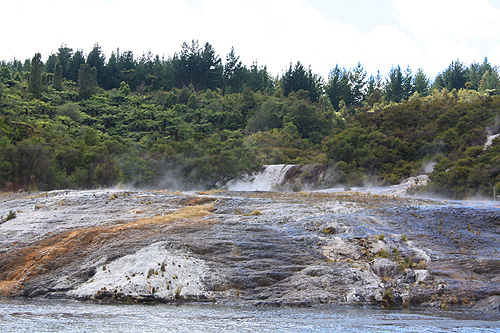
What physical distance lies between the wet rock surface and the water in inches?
35.0

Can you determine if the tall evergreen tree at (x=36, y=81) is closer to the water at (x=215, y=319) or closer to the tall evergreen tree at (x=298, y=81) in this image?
the tall evergreen tree at (x=298, y=81)

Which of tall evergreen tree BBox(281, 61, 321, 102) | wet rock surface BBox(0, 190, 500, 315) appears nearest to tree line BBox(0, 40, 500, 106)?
tall evergreen tree BBox(281, 61, 321, 102)

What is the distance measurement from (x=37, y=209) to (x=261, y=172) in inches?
1382

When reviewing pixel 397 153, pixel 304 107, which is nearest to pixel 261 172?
A: pixel 397 153

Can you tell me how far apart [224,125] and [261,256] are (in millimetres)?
71798

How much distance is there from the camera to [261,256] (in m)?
16.1

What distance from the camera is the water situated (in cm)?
1084

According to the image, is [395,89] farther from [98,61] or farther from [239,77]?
[98,61]

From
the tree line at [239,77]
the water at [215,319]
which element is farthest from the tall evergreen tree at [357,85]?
the water at [215,319]

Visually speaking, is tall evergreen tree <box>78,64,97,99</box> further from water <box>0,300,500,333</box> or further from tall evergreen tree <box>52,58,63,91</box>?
water <box>0,300,500,333</box>

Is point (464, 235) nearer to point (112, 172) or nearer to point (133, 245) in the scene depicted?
point (133, 245)

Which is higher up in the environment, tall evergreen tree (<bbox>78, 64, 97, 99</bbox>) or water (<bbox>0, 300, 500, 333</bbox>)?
tall evergreen tree (<bbox>78, 64, 97, 99</bbox>)

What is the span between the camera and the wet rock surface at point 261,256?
1420 cm

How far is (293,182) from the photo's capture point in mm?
52312
